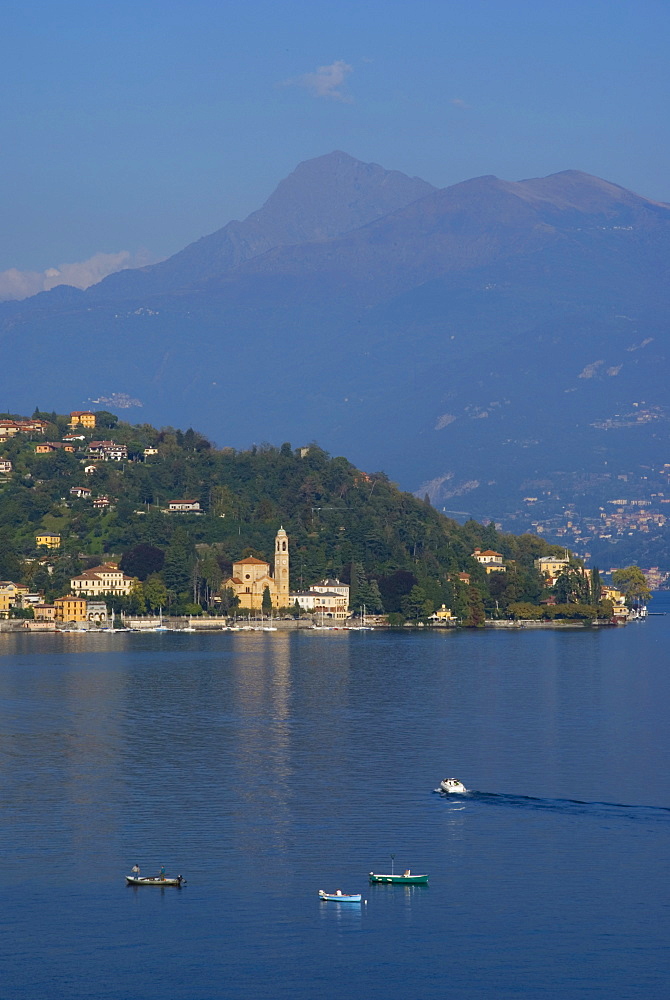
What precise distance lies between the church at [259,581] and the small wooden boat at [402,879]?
10117 centimetres

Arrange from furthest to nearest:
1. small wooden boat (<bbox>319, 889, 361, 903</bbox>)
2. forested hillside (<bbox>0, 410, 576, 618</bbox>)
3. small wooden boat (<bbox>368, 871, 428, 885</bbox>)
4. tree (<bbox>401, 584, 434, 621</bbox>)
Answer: forested hillside (<bbox>0, 410, 576, 618</bbox>) < tree (<bbox>401, 584, 434, 621</bbox>) < small wooden boat (<bbox>368, 871, 428, 885</bbox>) < small wooden boat (<bbox>319, 889, 361, 903</bbox>)

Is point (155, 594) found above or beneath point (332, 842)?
above

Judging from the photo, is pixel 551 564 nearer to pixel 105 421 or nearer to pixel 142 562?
pixel 142 562

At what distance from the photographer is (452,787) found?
43.4 metres

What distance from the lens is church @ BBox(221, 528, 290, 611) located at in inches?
5369

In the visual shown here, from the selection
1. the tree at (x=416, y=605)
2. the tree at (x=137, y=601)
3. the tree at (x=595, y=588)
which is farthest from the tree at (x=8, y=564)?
the tree at (x=595, y=588)

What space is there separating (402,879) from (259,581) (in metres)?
103

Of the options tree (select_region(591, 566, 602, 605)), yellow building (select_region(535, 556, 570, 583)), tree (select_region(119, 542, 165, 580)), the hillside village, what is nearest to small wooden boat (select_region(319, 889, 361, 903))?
the hillside village

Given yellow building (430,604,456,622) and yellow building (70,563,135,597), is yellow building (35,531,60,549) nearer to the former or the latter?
yellow building (70,563,135,597)

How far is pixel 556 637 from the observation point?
121 metres

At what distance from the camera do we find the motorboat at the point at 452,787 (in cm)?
4322

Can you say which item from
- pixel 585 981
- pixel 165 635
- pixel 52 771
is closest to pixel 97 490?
pixel 165 635

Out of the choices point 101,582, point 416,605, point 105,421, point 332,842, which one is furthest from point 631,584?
point 332,842

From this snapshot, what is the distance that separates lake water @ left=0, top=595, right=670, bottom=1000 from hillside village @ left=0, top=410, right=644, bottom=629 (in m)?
63.2
